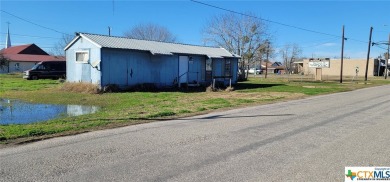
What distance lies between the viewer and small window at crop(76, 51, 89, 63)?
2209 centimetres

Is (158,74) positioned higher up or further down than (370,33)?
further down

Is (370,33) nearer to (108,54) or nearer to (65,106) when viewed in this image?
(108,54)

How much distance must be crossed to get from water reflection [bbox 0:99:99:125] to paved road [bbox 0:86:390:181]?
3481 mm

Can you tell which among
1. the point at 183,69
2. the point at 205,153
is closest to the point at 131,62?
the point at 183,69

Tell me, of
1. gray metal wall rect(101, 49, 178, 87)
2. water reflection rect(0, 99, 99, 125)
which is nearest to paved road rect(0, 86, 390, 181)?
water reflection rect(0, 99, 99, 125)

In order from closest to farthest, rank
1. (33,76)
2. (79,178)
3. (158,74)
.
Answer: (79,178)
(158,74)
(33,76)

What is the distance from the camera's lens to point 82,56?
2252 centimetres

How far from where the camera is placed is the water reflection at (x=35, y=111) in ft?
35.0

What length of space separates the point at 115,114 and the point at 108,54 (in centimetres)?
1036

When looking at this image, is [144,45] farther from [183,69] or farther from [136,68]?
[183,69]

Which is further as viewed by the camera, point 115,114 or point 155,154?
→ point 115,114

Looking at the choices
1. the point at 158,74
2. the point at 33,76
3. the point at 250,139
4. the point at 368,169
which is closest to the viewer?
the point at 368,169

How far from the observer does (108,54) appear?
21219 mm

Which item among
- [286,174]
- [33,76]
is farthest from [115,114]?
[33,76]
